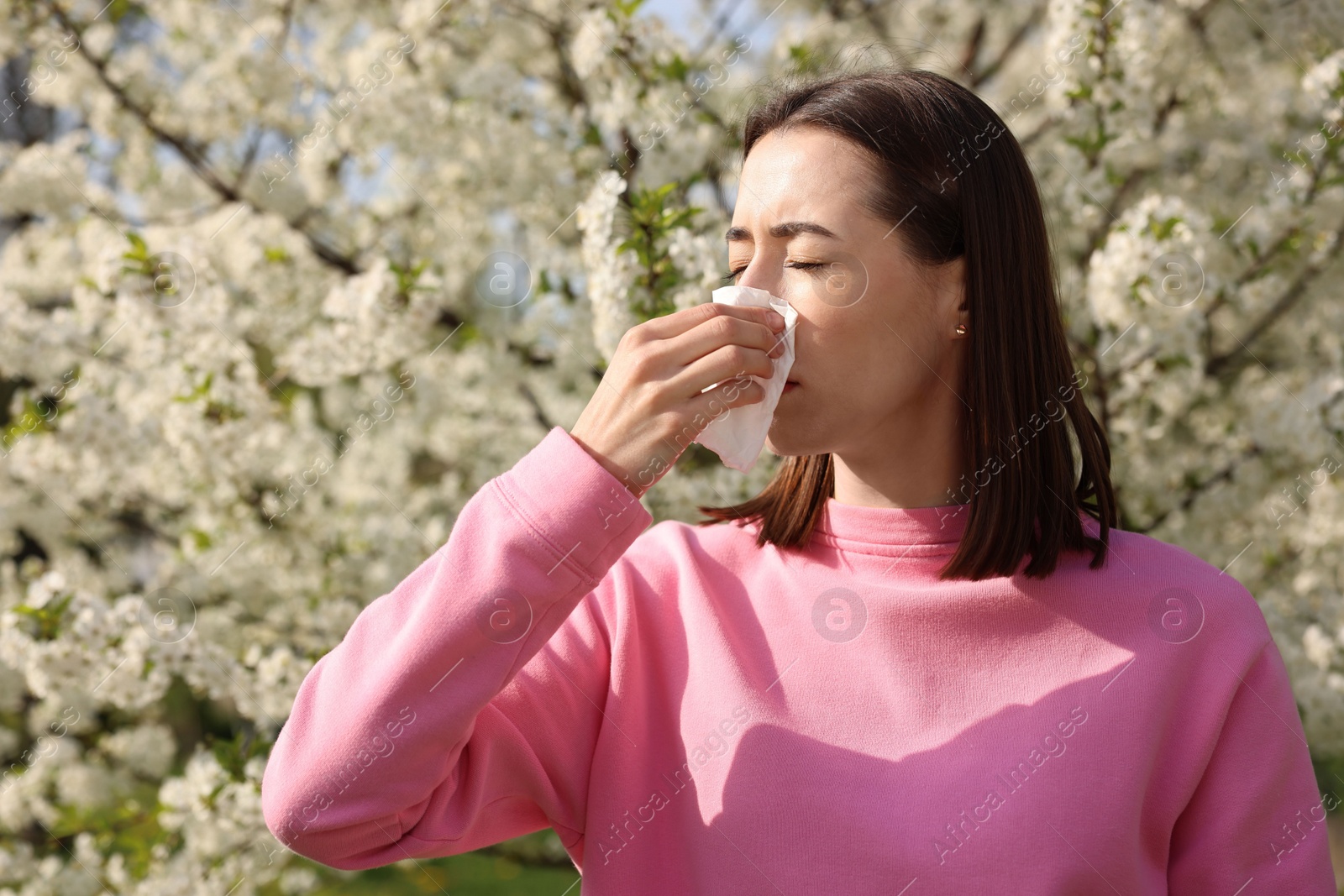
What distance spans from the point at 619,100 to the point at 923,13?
8.21 feet

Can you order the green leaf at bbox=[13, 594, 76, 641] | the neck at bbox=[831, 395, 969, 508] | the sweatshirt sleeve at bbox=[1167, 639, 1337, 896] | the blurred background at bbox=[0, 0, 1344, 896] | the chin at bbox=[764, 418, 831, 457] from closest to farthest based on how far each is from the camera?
the sweatshirt sleeve at bbox=[1167, 639, 1337, 896] → the chin at bbox=[764, 418, 831, 457] → the neck at bbox=[831, 395, 969, 508] → the green leaf at bbox=[13, 594, 76, 641] → the blurred background at bbox=[0, 0, 1344, 896]

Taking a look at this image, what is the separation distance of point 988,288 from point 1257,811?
80cm

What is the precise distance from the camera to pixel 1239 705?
1.36m

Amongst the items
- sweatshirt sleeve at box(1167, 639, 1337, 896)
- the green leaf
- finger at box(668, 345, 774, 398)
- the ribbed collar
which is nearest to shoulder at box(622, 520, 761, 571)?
the ribbed collar

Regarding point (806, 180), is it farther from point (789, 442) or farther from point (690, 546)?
point (690, 546)

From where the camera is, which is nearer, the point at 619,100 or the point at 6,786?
the point at 619,100

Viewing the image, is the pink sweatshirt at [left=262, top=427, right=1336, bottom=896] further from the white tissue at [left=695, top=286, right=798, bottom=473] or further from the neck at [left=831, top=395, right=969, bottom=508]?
the white tissue at [left=695, top=286, right=798, bottom=473]

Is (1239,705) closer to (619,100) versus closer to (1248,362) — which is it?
(619,100)

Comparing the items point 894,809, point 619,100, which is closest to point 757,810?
point 894,809

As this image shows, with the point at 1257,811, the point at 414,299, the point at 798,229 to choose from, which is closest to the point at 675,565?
the point at 798,229

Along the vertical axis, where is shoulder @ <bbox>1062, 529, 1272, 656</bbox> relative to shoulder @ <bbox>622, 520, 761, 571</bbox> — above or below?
below

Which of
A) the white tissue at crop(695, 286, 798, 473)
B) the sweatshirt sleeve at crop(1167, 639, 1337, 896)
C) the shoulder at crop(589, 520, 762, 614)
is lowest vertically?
the sweatshirt sleeve at crop(1167, 639, 1337, 896)

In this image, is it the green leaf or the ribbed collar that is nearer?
the ribbed collar

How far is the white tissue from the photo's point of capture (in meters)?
1.40
